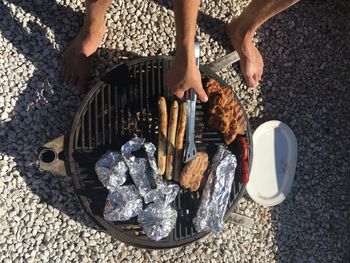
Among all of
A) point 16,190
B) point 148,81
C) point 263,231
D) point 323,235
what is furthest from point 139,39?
point 323,235

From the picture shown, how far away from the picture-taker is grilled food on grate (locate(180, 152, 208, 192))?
2740mm

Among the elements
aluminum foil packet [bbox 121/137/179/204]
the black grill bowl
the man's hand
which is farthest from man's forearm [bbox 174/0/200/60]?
aluminum foil packet [bbox 121/137/179/204]

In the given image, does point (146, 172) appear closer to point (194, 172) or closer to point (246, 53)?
point (194, 172)

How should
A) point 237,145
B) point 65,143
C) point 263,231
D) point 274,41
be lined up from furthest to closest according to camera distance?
point 274,41 < point 263,231 < point 237,145 < point 65,143

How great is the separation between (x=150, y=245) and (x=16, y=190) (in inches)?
32.4

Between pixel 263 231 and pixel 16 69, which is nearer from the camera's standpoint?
pixel 16 69

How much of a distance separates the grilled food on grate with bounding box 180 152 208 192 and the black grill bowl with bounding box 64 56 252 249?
0.24 feet

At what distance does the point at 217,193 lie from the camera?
2.79m

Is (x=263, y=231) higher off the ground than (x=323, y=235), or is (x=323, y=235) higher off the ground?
(x=263, y=231)

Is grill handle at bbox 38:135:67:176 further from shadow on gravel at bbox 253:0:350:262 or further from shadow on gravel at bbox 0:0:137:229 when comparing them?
shadow on gravel at bbox 253:0:350:262

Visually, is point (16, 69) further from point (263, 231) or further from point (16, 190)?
point (263, 231)

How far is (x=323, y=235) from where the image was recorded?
3254 millimetres

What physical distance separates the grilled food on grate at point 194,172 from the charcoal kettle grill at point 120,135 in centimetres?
7

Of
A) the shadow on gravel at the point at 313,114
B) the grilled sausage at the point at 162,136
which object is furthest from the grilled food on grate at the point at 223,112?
the shadow on gravel at the point at 313,114
